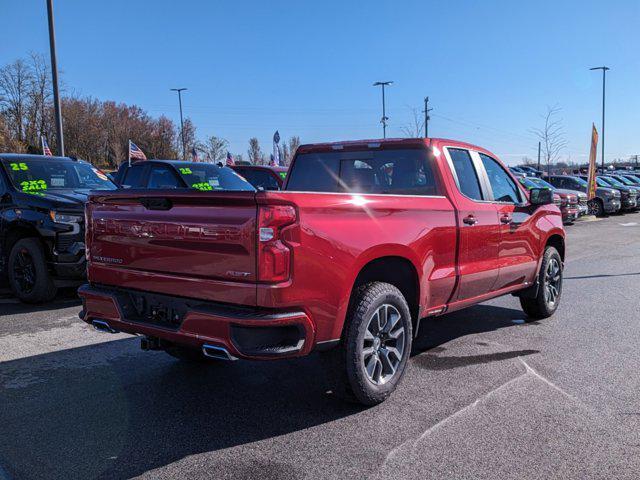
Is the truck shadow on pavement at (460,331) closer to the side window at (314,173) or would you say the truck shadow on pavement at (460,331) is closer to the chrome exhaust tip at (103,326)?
the side window at (314,173)

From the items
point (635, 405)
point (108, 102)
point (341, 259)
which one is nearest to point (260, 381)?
point (341, 259)

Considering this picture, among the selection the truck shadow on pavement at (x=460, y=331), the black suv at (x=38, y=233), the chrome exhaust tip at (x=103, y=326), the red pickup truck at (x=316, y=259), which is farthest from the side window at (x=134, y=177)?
the chrome exhaust tip at (x=103, y=326)

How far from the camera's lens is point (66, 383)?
4426 millimetres

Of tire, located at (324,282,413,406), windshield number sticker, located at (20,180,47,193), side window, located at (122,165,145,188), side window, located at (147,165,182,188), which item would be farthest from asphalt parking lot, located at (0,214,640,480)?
side window, located at (122,165,145,188)

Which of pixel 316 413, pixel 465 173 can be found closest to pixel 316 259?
pixel 316 413

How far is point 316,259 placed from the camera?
3.45 meters

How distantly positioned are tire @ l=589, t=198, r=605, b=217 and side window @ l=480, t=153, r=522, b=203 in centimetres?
2201

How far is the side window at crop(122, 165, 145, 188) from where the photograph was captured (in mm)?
9969

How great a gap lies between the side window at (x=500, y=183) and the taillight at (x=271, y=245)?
2.99 meters

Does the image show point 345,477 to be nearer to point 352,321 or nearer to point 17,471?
point 352,321

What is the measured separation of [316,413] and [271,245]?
4.36 feet

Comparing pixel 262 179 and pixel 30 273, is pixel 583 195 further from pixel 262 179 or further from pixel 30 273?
pixel 30 273

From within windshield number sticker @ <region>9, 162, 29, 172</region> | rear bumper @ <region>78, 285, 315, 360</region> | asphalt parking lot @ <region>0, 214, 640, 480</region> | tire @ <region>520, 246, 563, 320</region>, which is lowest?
asphalt parking lot @ <region>0, 214, 640, 480</region>

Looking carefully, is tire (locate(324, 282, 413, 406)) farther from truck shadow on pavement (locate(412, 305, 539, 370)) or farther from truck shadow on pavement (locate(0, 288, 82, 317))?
truck shadow on pavement (locate(0, 288, 82, 317))
